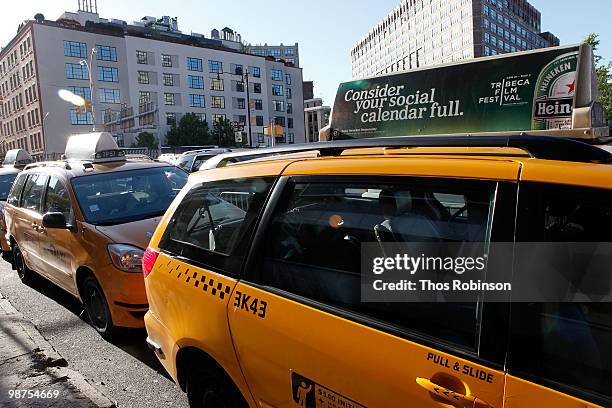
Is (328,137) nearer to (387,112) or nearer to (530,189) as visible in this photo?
(387,112)

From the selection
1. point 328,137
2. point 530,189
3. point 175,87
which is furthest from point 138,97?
point 530,189

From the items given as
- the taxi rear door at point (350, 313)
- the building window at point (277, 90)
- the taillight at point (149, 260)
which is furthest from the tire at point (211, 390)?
the building window at point (277, 90)

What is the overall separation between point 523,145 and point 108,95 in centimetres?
6931

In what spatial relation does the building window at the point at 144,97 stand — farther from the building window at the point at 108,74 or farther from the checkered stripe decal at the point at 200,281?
the checkered stripe decal at the point at 200,281

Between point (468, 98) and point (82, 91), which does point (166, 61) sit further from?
point (468, 98)

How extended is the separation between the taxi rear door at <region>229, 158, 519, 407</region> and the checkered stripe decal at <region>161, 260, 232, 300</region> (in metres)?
0.11

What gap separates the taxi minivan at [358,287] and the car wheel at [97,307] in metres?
1.90

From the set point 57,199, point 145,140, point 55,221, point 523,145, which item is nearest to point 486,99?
point 523,145

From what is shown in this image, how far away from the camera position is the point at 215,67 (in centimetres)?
7069

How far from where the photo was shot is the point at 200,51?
69312 mm

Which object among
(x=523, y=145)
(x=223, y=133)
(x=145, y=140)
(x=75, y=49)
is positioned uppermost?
(x=75, y=49)

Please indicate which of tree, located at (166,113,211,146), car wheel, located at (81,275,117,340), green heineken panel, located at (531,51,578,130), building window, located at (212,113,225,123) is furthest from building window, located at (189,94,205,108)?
green heineken panel, located at (531,51,578,130)

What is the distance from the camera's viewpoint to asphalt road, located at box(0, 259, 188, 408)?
341 cm

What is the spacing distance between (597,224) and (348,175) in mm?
921
